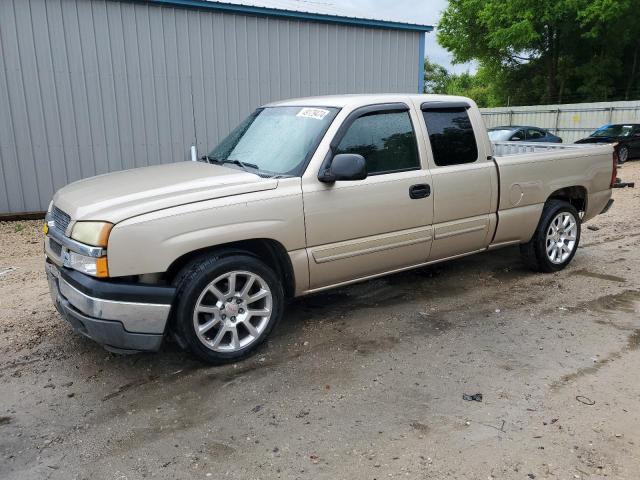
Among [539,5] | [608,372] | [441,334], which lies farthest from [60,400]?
[539,5]

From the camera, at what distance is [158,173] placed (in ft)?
14.5

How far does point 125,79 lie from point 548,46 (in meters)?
36.0

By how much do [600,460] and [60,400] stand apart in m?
3.21

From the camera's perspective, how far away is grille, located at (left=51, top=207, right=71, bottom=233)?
149 inches

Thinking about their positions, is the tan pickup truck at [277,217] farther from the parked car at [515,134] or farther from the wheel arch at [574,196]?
the parked car at [515,134]

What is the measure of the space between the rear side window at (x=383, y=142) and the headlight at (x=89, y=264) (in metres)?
1.92

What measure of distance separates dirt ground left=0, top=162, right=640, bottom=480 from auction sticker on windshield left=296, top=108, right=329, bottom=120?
174 cm

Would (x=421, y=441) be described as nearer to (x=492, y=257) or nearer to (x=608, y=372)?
(x=608, y=372)

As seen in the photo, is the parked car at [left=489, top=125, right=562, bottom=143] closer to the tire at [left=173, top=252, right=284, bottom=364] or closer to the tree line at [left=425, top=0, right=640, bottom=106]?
the tire at [left=173, top=252, right=284, bottom=364]

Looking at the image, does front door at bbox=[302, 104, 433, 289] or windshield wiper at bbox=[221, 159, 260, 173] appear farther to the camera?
windshield wiper at bbox=[221, 159, 260, 173]

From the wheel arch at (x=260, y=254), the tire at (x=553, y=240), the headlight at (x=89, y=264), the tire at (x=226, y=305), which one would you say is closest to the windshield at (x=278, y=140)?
the wheel arch at (x=260, y=254)

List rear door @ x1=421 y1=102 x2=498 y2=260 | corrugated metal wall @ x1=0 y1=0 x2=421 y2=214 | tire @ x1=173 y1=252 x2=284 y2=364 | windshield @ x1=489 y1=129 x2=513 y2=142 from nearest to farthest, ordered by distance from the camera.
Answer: tire @ x1=173 y1=252 x2=284 y2=364, rear door @ x1=421 y1=102 x2=498 y2=260, corrugated metal wall @ x1=0 y1=0 x2=421 y2=214, windshield @ x1=489 y1=129 x2=513 y2=142

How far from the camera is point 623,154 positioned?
66.8 ft

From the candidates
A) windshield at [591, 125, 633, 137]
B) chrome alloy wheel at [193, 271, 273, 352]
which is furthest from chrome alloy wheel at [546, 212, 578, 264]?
windshield at [591, 125, 633, 137]
